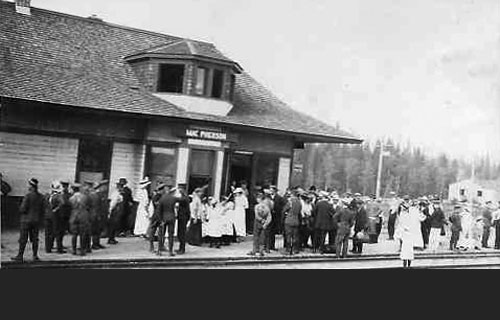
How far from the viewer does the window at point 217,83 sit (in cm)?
1154

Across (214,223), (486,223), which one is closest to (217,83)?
(214,223)

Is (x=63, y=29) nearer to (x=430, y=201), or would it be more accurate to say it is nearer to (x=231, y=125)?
(x=231, y=125)

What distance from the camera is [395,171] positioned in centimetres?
988

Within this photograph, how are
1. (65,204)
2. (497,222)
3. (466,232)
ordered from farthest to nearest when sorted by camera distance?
1. (466,232)
2. (497,222)
3. (65,204)

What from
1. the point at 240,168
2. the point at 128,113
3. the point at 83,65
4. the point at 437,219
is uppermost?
the point at 83,65

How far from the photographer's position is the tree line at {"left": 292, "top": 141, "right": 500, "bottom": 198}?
32.0ft

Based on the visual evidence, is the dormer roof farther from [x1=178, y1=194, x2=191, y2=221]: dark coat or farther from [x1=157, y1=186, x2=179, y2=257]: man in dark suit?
[x1=157, y1=186, x2=179, y2=257]: man in dark suit

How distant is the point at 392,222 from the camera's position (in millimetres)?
12695

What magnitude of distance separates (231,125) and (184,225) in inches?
96.4

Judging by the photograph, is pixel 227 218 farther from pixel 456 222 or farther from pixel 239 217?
pixel 456 222

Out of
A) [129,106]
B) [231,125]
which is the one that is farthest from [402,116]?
[129,106]

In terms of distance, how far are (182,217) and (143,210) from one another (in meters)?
0.80

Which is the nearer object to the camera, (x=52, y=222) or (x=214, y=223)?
(x=52, y=222)

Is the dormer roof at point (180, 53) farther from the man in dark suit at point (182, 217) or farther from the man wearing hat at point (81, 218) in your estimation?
the man wearing hat at point (81, 218)
